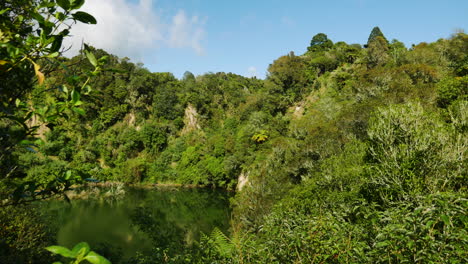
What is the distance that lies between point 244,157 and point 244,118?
1451cm

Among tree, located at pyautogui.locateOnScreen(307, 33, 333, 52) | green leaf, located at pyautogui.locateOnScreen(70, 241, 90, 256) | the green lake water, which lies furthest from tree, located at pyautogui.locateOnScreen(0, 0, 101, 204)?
tree, located at pyautogui.locateOnScreen(307, 33, 333, 52)

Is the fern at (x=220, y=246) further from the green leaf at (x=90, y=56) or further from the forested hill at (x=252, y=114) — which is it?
the forested hill at (x=252, y=114)

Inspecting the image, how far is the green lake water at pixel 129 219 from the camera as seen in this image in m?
20.8

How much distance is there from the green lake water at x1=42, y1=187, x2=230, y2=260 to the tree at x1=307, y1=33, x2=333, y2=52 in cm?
4636

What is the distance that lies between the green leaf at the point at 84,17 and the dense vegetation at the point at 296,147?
228mm

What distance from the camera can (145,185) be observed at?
4994cm

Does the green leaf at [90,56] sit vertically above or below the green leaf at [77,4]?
below

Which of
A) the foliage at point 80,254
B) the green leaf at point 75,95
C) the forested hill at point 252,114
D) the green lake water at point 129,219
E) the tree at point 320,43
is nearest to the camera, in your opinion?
the foliage at point 80,254

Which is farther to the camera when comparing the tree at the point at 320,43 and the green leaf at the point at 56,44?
the tree at the point at 320,43

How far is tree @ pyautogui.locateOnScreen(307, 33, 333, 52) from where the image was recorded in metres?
67.5

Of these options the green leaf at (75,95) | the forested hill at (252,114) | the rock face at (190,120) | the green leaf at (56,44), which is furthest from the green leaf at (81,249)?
the rock face at (190,120)

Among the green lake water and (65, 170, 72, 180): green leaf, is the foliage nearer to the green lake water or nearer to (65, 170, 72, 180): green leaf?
(65, 170, 72, 180): green leaf

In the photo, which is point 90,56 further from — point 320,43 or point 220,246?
point 320,43

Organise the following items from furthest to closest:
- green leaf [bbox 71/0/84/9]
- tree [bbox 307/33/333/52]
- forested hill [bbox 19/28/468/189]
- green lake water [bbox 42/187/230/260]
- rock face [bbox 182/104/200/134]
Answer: tree [bbox 307/33/333/52], rock face [bbox 182/104/200/134], forested hill [bbox 19/28/468/189], green lake water [bbox 42/187/230/260], green leaf [bbox 71/0/84/9]
